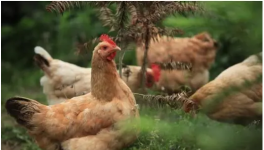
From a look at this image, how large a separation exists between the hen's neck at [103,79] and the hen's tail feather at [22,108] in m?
0.46

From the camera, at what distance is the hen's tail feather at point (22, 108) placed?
3.76 m

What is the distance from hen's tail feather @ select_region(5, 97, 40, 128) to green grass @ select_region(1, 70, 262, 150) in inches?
32.9

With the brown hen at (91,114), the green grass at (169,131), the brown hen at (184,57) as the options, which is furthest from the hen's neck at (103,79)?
the brown hen at (184,57)

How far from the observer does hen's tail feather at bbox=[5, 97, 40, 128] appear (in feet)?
12.3

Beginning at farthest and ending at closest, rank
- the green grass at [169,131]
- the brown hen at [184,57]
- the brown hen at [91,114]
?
1. the brown hen at [184,57]
2. the brown hen at [91,114]
3. the green grass at [169,131]

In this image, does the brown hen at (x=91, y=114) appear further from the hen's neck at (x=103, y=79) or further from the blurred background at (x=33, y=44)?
the blurred background at (x=33, y=44)

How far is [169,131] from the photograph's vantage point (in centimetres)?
179

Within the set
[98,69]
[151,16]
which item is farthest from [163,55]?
[98,69]

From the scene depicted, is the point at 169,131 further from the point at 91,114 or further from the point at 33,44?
the point at 33,44

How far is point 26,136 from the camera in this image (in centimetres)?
546

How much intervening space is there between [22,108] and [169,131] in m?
2.17

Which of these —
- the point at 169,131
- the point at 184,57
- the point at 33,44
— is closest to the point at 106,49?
the point at 169,131

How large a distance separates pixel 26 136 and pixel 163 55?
182cm

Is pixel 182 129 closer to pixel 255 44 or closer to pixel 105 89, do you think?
pixel 255 44
